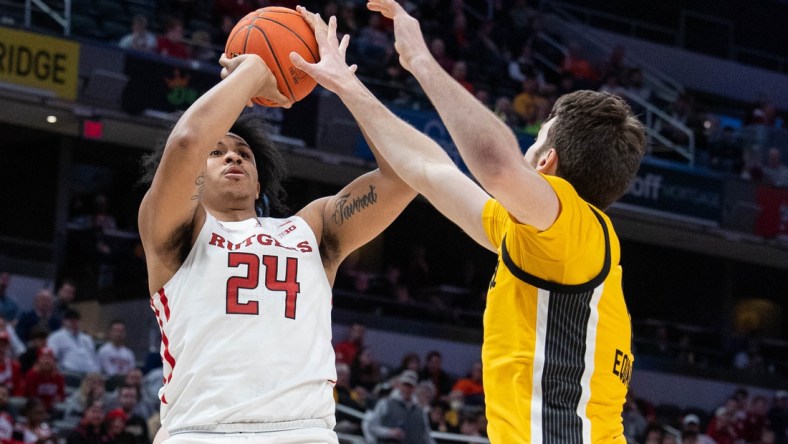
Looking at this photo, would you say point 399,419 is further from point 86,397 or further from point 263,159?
point 263,159

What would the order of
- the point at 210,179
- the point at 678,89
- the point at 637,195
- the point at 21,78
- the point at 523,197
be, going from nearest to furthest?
the point at 523,197 < the point at 210,179 < the point at 21,78 < the point at 637,195 < the point at 678,89

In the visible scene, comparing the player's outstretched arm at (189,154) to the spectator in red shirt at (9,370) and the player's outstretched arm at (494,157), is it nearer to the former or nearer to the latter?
the player's outstretched arm at (494,157)

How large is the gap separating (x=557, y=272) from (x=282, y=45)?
5.08ft

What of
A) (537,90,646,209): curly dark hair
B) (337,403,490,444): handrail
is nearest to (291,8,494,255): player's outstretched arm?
(537,90,646,209): curly dark hair

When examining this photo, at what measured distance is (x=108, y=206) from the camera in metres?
19.1

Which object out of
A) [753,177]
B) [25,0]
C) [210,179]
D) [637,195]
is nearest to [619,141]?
[210,179]

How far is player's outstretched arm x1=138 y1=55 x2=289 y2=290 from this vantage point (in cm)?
407

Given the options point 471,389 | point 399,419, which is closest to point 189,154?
point 399,419

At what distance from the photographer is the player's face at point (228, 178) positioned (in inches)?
182

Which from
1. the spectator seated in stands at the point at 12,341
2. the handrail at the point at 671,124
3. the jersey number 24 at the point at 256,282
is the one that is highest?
the handrail at the point at 671,124

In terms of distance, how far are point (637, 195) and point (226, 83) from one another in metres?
15.6

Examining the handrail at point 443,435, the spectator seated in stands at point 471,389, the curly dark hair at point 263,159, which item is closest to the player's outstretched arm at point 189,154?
the curly dark hair at point 263,159

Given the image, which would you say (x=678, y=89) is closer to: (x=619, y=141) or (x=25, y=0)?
(x=25, y=0)

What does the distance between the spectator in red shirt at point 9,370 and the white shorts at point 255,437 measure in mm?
7059
